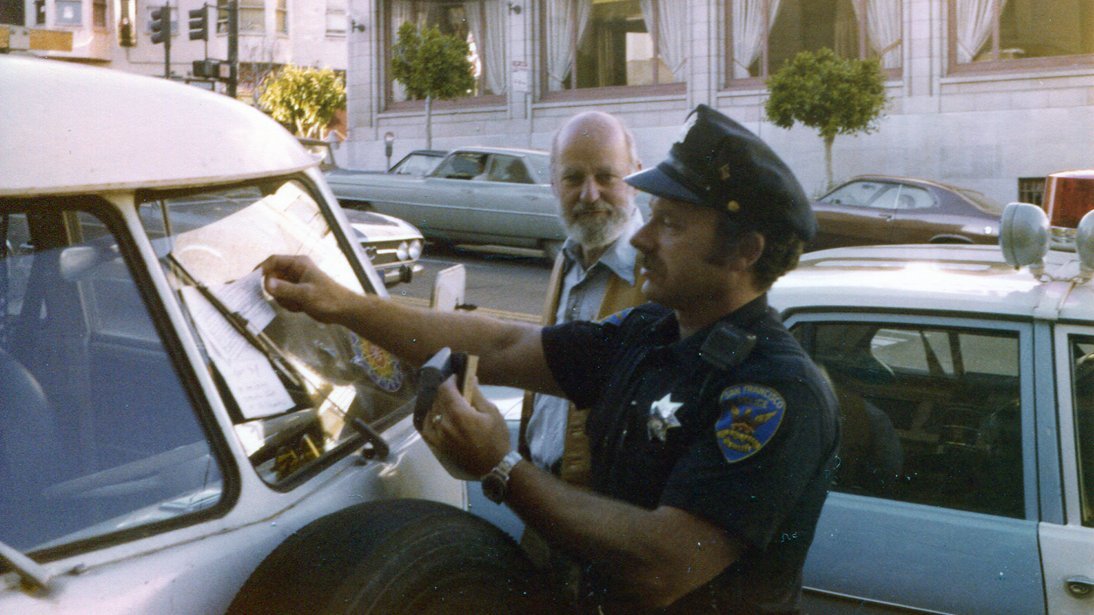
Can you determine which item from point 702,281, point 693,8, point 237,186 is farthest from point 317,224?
point 693,8

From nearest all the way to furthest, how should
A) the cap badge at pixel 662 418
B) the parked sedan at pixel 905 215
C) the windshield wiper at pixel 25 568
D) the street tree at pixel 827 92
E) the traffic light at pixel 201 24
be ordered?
1. the windshield wiper at pixel 25 568
2. the cap badge at pixel 662 418
3. the parked sedan at pixel 905 215
4. the traffic light at pixel 201 24
5. the street tree at pixel 827 92

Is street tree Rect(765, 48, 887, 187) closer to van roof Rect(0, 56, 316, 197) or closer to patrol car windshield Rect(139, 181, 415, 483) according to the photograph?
patrol car windshield Rect(139, 181, 415, 483)

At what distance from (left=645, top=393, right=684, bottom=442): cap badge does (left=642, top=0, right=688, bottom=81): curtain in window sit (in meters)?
25.8

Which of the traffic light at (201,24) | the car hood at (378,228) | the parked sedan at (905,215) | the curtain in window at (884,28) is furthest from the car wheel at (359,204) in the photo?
the curtain in window at (884,28)

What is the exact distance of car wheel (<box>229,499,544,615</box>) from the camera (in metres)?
1.79

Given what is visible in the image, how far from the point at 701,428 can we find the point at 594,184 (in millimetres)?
1434

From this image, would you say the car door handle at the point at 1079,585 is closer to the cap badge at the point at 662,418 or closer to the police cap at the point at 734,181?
the police cap at the point at 734,181

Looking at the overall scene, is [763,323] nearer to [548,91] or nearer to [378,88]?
[548,91]

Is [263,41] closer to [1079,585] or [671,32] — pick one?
[671,32]

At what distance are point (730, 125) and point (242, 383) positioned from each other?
1013 mm

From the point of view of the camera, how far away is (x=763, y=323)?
2148 millimetres

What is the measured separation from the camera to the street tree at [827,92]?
72.7ft

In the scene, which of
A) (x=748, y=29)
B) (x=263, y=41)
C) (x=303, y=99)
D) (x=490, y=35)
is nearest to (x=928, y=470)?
(x=748, y=29)

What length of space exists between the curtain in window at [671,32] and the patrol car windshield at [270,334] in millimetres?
25288
